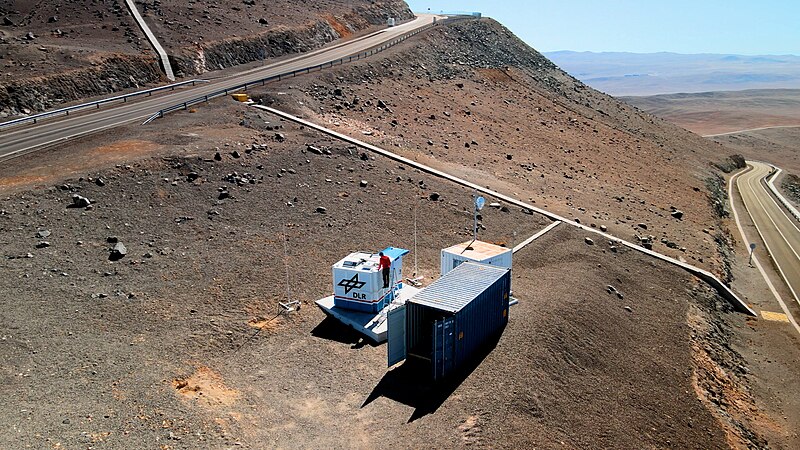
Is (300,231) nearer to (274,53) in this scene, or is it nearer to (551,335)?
(551,335)

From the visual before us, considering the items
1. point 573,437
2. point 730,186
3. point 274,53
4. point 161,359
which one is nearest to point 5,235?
point 161,359

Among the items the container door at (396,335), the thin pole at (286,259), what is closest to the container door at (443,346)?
the container door at (396,335)

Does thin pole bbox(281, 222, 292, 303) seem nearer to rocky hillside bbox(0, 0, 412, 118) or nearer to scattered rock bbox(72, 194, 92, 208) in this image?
scattered rock bbox(72, 194, 92, 208)

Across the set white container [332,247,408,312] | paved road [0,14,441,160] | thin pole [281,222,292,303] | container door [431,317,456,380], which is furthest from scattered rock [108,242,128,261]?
container door [431,317,456,380]

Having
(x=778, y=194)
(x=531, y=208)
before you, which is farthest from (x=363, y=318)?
(x=778, y=194)

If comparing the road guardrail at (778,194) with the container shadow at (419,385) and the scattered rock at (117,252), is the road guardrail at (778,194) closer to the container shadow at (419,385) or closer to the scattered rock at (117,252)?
the container shadow at (419,385)
